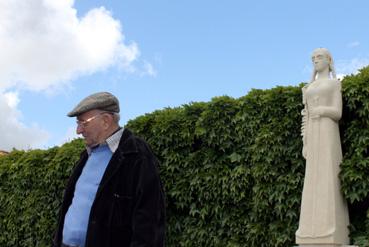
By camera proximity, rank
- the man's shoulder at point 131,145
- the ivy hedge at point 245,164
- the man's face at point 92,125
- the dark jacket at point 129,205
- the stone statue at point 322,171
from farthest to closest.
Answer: the ivy hedge at point 245,164 < the stone statue at point 322,171 < the man's face at point 92,125 < the man's shoulder at point 131,145 < the dark jacket at point 129,205

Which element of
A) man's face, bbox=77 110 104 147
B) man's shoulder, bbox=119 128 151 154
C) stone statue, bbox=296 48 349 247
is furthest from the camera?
stone statue, bbox=296 48 349 247

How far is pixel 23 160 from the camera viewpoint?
9562 mm

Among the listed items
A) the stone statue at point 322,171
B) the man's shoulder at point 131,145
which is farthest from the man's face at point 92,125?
the stone statue at point 322,171

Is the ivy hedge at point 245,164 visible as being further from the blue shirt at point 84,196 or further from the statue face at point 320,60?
the blue shirt at point 84,196

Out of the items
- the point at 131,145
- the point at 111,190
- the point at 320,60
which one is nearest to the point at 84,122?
the point at 131,145

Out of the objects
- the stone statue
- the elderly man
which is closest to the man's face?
the elderly man

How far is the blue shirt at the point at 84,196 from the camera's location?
3.24m

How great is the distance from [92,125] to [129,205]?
558mm

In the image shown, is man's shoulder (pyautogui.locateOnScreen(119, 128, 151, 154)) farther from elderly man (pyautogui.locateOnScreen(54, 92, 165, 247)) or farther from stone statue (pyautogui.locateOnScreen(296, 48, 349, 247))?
stone statue (pyautogui.locateOnScreen(296, 48, 349, 247))

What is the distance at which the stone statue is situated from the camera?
217 inches

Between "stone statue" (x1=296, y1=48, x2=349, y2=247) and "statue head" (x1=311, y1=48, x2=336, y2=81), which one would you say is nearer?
"stone statue" (x1=296, y1=48, x2=349, y2=247)

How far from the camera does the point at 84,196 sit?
3.32 metres

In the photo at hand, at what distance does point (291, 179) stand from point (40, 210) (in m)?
4.53

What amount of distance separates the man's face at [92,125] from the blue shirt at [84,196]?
8 centimetres
